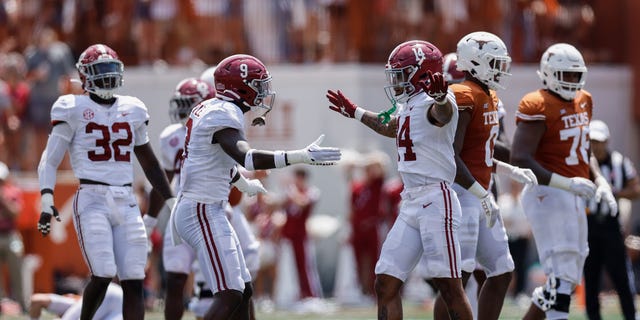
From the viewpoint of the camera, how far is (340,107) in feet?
28.5

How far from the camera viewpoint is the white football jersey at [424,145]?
809 cm

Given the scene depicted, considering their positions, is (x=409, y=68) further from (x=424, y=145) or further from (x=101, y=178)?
(x=101, y=178)

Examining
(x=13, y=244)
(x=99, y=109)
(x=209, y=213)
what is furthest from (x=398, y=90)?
(x=13, y=244)

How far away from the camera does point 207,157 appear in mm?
8148

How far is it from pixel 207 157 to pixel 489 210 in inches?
67.3

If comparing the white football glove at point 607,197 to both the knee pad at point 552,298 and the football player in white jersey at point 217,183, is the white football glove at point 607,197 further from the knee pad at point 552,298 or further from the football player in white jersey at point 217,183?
the football player in white jersey at point 217,183

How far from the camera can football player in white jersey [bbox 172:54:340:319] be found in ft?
26.5

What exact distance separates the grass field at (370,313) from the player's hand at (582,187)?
3.09m

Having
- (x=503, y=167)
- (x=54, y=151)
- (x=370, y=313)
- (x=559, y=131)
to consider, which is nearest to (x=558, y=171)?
(x=559, y=131)

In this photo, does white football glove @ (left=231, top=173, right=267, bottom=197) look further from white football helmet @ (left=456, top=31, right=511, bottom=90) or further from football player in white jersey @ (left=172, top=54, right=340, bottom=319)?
white football helmet @ (left=456, top=31, right=511, bottom=90)

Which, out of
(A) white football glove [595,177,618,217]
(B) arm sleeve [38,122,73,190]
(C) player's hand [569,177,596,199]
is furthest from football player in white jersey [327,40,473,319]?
(B) arm sleeve [38,122,73,190]

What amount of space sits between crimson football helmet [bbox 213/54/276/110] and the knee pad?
91.4 inches

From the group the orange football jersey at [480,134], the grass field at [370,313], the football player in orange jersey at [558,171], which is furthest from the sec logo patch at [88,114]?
the grass field at [370,313]

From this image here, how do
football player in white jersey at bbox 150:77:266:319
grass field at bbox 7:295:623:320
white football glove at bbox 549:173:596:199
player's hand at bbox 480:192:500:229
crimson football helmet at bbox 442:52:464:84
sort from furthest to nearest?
grass field at bbox 7:295:623:320, football player in white jersey at bbox 150:77:266:319, crimson football helmet at bbox 442:52:464:84, white football glove at bbox 549:173:596:199, player's hand at bbox 480:192:500:229
